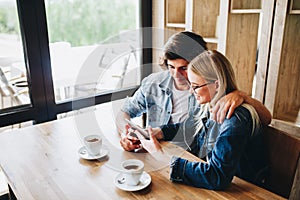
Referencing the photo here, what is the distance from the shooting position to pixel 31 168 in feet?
3.82

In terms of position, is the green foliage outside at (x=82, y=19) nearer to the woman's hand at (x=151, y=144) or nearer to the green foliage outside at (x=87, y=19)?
the green foliage outside at (x=87, y=19)

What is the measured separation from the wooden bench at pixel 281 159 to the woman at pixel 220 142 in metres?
0.04

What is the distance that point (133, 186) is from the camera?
1.01 m

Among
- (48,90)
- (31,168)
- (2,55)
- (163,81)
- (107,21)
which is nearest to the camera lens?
(31,168)

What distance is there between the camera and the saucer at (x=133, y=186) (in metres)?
1.00

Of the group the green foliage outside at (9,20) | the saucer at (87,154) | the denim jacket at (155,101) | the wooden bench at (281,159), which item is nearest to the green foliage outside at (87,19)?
the green foliage outside at (9,20)

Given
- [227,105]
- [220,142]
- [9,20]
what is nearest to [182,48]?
[227,105]

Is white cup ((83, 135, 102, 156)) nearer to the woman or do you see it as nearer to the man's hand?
the woman

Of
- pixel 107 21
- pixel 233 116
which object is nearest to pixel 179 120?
pixel 233 116

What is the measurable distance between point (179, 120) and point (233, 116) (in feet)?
1.84

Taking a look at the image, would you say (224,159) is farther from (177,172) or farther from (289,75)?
(289,75)

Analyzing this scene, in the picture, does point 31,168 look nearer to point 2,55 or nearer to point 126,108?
point 126,108

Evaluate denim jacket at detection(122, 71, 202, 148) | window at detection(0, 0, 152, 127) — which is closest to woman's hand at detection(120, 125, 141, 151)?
denim jacket at detection(122, 71, 202, 148)

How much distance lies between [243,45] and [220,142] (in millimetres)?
1240
